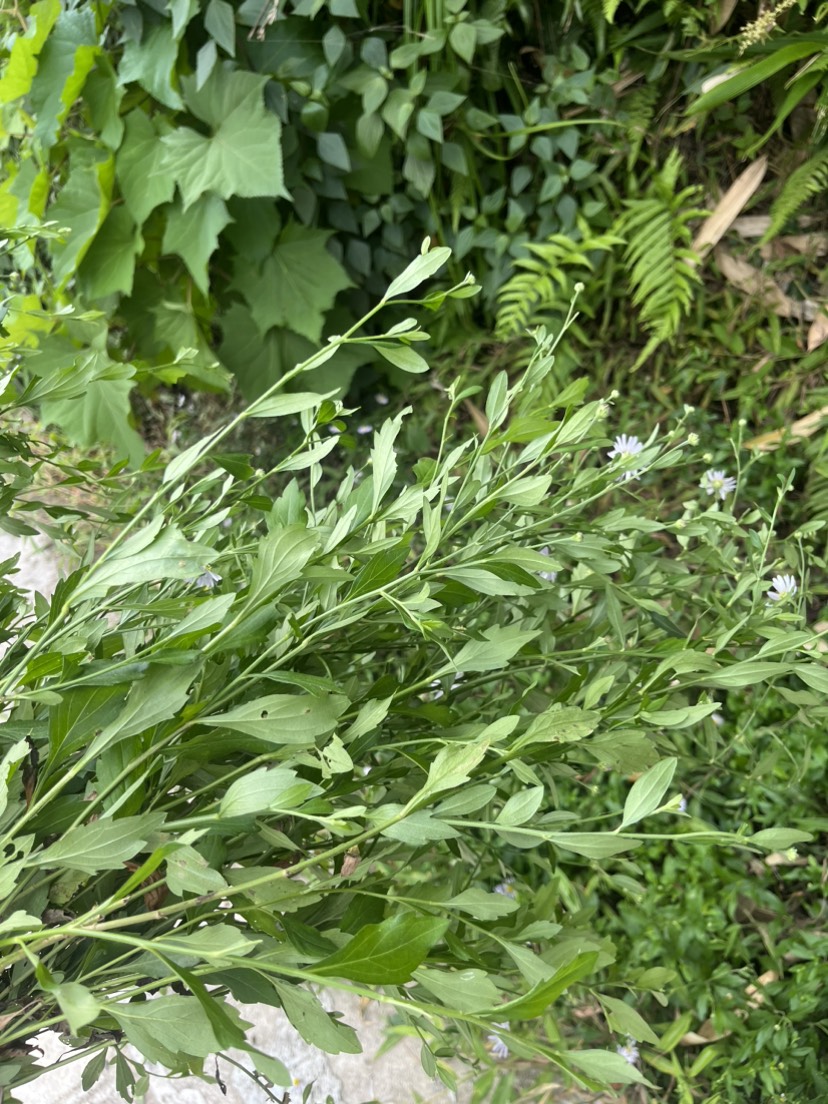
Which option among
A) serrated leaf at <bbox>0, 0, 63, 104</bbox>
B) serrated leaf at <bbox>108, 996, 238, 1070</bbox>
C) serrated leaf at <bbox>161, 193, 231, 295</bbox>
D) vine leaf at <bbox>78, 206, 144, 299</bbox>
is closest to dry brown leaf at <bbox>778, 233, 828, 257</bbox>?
serrated leaf at <bbox>161, 193, 231, 295</bbox>

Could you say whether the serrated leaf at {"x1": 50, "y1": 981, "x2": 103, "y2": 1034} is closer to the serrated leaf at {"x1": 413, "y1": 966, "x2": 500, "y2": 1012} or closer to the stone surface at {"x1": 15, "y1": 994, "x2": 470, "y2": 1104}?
the serrated leaf at {"x1": 413, "y1": 966, "x2": 500, "y2": 1012}

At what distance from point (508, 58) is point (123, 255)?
66cm

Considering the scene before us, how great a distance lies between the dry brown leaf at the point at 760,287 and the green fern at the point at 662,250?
71 millimetres

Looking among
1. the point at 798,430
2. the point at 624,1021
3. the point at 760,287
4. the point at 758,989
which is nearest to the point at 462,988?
the point at 624,1021

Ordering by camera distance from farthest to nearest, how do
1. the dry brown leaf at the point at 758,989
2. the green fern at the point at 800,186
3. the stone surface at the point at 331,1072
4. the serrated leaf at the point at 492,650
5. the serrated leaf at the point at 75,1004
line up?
the green fern at the point at 800,186 → the dry brown leaf at the point at 758,989 → the stone surface at the point at 331,1072 → the serrated leaf at the point at 492,650 → the serrated leaf at the point at 75,1004

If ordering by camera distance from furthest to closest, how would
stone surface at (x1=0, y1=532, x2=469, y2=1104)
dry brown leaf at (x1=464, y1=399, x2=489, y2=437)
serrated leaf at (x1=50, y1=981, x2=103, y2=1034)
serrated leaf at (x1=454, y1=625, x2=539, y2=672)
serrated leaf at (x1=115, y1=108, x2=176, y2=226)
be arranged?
dry brown leaf at (x1=464, y1=399, x2=489, y2=437) < serrated leaf at (x1=115, y1=108, x2=176, y2=226) < stone surface at (x1=0, y1=532, x2=469, y2=1104) < serrated leaf at (x1=454, y1=625, x2=539, y2=672) < serrated leaf at (x1=50, y1=981, x2=103, y2=1034)

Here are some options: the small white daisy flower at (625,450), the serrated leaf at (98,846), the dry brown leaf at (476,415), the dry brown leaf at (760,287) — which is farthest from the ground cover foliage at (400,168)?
the serrated leaf at (98,846)

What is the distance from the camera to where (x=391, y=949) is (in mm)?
230

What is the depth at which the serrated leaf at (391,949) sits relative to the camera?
0.23 m

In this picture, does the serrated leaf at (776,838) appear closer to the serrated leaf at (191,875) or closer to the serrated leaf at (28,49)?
the serrated leaf at (191,875)

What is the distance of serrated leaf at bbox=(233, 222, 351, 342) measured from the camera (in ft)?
4.19

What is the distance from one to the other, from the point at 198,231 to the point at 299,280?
16cm

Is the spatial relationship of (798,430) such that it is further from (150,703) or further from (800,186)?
(150,703)

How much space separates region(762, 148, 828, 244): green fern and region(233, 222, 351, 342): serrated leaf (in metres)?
0.62
